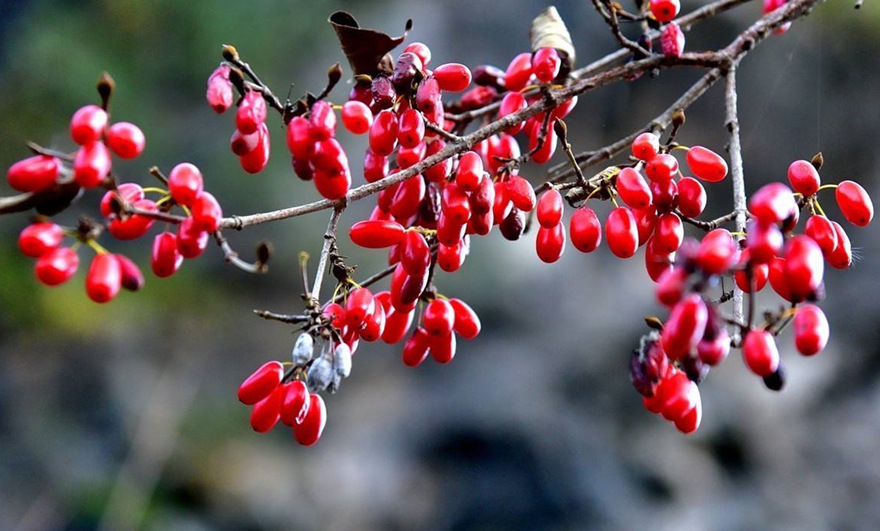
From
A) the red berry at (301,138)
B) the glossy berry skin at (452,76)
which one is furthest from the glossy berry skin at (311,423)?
the glossy berry skin at (452,76)

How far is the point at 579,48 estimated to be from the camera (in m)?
4.31

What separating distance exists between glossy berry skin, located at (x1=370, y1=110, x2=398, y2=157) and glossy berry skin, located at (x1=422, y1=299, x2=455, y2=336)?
0.21 metres

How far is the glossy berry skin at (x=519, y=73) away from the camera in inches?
41.4

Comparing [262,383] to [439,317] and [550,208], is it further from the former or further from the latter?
[550,208]

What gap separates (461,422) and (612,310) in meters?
1.00

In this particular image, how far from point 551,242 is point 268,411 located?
376 mm

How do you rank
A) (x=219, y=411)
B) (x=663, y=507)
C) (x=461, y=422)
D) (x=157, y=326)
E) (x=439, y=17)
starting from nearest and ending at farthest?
1. (x=663, y=507)
2. (x=461, y=422)
3. (x=219, y=411)
4. (x=157, y=326)
5. (x=439, y=17)

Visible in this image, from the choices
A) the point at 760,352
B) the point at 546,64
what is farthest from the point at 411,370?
the point at 760,352

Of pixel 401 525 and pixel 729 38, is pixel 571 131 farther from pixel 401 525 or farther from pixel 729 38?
pixel 401 525

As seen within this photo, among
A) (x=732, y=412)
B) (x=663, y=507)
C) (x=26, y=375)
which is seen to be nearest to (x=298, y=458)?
(x=26, y=375)

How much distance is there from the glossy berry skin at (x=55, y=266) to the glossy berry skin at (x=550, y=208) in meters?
0.50

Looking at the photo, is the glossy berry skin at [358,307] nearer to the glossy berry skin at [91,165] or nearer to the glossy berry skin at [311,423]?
the glossy berry skin at [311,423]

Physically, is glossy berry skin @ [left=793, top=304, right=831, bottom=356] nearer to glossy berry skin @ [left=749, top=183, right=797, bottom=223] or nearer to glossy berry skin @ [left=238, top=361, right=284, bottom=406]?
glossy berry skin @ [left=749, top=183, right=797, bottom=223]

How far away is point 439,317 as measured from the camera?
94 centimetres
